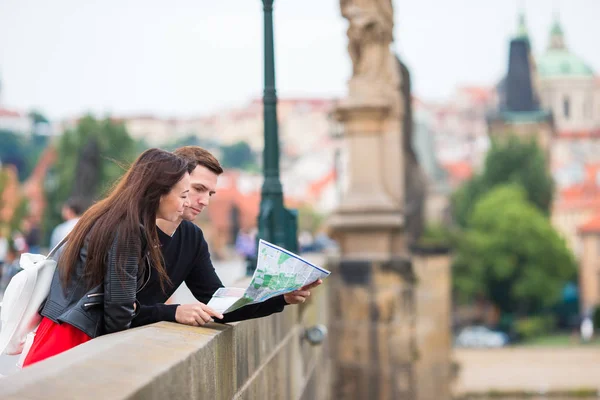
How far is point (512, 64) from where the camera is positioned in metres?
116

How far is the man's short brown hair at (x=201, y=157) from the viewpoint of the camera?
4785 millimetres

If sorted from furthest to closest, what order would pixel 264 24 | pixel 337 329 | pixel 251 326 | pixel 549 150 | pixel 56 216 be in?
pixel 549 150, pixel 56 216, pixel 337 329, pixel 264 24, pixel 251 326

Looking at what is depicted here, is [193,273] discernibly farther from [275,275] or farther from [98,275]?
[98,275]

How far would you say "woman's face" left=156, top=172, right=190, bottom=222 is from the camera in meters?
4.17

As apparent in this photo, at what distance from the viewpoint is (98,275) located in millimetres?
3928

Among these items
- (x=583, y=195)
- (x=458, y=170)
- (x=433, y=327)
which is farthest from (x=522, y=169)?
(x=458, y=170)

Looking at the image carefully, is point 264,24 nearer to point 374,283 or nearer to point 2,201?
point 374,283

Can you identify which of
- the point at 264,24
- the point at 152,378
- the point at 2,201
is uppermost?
the point at 264,24

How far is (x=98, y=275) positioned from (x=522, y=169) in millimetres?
70832

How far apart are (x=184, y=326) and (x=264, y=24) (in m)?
4.49

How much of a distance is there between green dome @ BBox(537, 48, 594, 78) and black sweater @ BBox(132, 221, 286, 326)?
490ft

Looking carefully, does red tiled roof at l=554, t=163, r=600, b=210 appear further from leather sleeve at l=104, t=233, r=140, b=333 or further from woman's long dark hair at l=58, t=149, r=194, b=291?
leather sleeve at l=104, t=233, r=140, b=333

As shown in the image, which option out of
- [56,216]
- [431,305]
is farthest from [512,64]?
[431,305]

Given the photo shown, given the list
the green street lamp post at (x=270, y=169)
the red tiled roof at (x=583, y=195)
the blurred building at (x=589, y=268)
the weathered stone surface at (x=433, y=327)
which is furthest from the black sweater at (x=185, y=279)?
the red tiled roof at (x=583, y=195)
